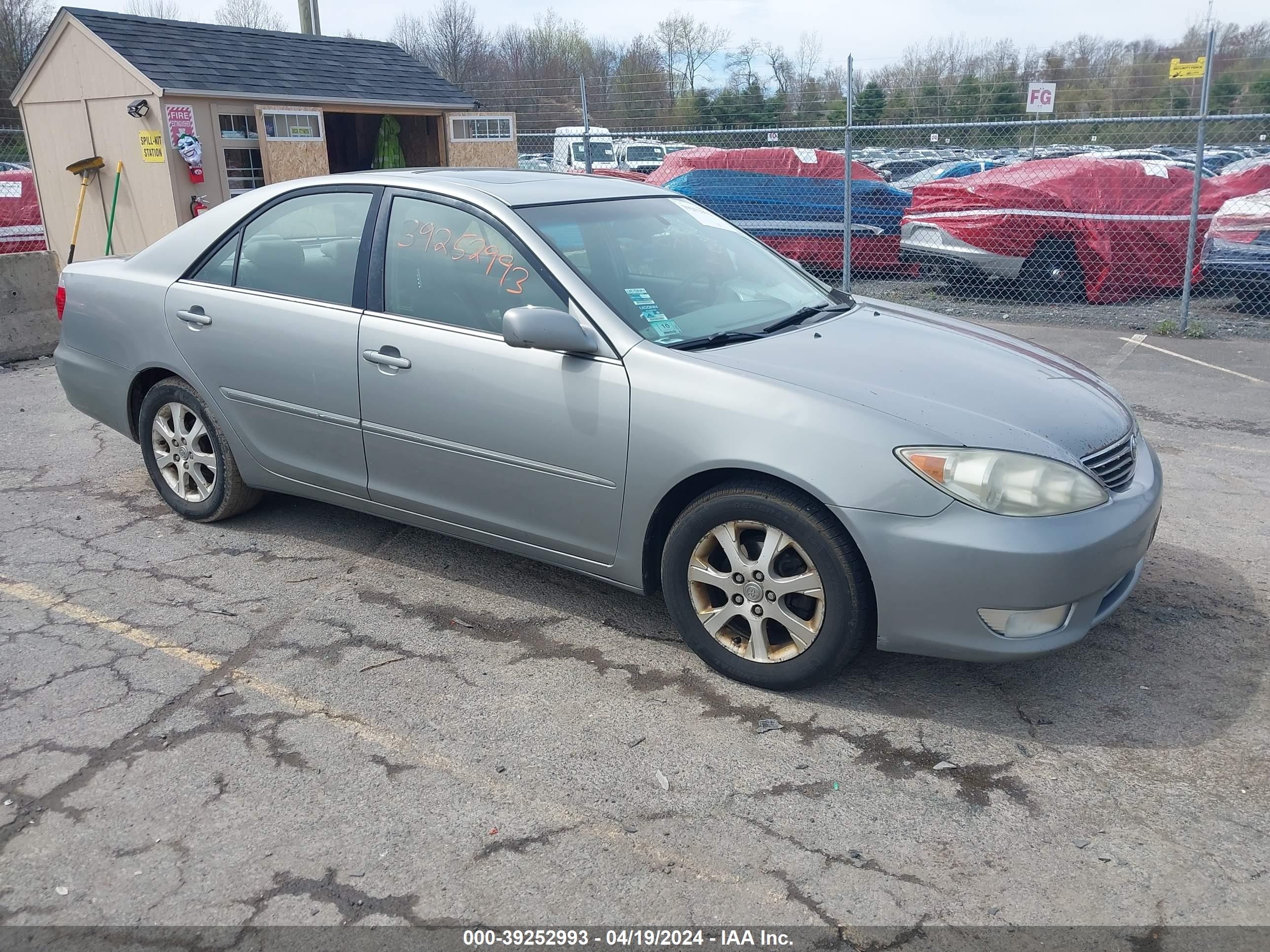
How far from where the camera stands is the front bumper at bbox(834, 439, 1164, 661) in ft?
10.2

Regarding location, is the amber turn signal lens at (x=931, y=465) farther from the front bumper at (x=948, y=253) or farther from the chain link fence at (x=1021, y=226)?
the front bumper at (x=948, y=253)

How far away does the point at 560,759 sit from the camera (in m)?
3.17

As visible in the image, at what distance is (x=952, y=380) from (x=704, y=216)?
5.51ft

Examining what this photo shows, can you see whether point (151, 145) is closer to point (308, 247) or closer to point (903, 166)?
point (308, 247)

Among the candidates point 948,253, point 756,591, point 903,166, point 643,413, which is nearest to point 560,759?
point 756,591

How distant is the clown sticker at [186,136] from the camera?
10812mm

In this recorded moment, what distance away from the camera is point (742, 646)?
355 cm

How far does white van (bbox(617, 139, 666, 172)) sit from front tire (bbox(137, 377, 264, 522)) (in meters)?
14.7

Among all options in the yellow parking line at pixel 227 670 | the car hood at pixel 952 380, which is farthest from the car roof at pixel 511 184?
the yellow parking line at pixel 227 670

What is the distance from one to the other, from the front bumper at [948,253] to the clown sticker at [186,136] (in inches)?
312

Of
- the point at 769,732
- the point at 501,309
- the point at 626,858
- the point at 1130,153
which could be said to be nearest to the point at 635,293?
the point at 501,309

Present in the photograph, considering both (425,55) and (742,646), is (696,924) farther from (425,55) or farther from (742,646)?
(425,55)

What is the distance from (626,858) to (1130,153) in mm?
23330

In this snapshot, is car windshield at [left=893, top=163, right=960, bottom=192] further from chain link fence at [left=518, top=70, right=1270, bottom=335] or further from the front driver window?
the front driver window
